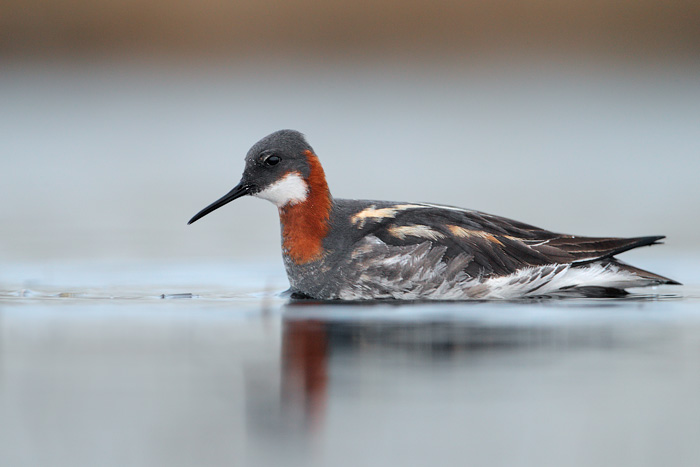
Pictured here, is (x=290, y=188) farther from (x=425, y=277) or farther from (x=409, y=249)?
(x=425, y=277)

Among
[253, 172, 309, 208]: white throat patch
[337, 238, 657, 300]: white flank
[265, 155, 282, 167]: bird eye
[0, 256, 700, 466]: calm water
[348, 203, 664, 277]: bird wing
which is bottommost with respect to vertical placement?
[0, 256, 700, 466]: calm water

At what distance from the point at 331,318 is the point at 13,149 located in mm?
9928

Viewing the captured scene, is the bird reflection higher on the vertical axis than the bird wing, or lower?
lower

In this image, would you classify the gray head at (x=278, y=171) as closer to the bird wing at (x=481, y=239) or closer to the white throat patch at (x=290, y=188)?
the white throat patch at (x=290, y=188)

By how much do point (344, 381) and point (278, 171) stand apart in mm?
2895

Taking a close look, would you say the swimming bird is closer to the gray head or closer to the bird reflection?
the gray head

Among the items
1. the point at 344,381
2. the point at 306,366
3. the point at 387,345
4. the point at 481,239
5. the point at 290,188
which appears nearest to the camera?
the point at 344,381

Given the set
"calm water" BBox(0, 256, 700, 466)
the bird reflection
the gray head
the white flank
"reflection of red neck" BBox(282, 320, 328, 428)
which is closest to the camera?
"calm water" BBox(0, 256, 700, 466)

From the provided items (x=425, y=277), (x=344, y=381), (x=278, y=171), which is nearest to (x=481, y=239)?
(x=425, y=277)

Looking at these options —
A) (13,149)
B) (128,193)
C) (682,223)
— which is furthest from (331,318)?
(13,149)

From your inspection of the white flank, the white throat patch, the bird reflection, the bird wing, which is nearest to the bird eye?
the white throat patch

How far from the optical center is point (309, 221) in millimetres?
7043

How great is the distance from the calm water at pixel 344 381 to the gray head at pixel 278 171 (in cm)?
82

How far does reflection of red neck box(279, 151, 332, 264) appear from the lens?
698 cm
